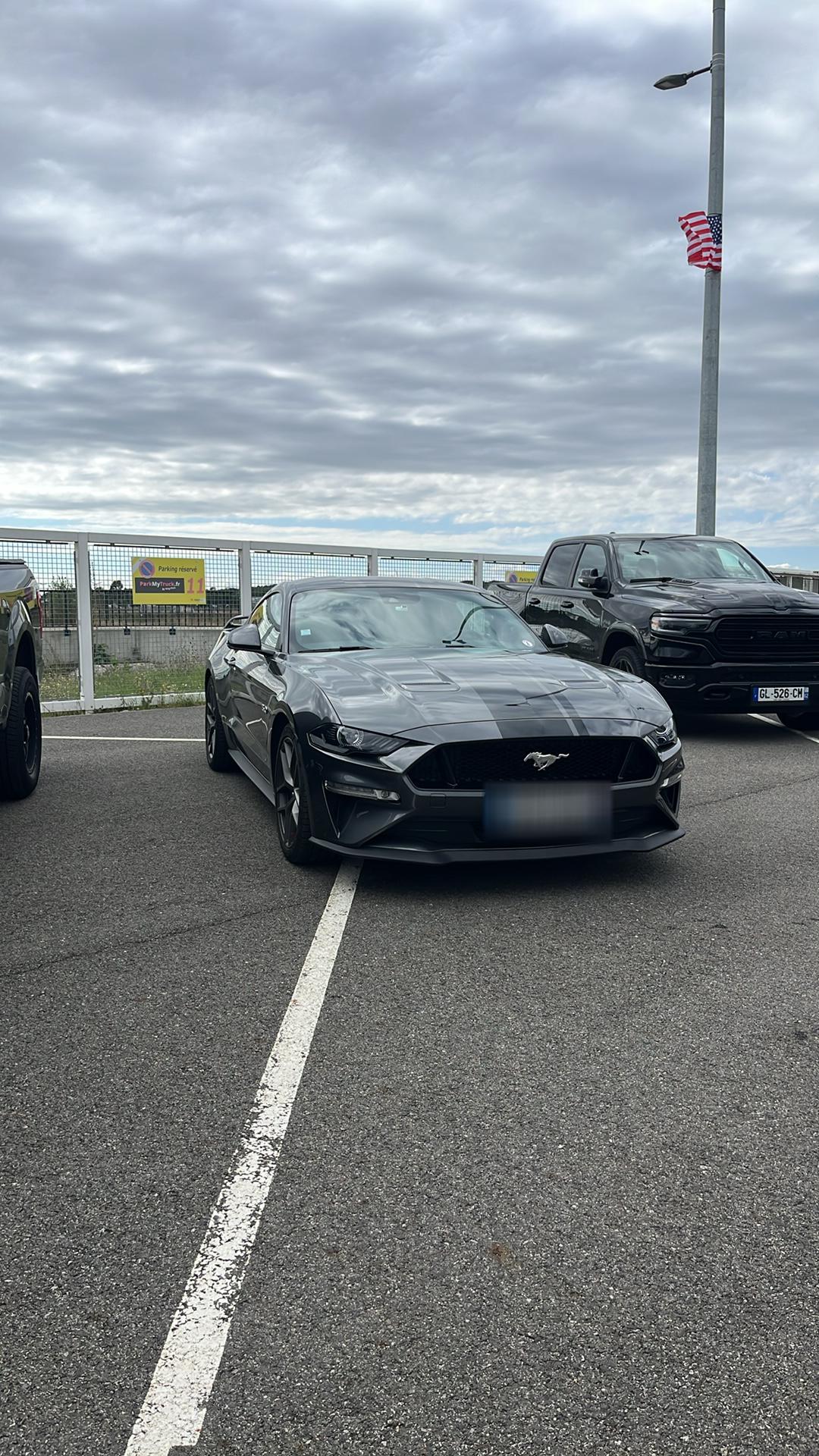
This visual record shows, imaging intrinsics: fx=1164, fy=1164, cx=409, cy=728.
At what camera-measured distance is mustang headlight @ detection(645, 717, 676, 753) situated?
17.2 ft

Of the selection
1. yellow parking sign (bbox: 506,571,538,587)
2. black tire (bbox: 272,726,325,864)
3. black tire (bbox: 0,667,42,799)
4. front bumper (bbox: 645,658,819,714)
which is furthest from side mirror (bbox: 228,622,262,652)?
yellow parking sign (bbox: 506,571,538,587)

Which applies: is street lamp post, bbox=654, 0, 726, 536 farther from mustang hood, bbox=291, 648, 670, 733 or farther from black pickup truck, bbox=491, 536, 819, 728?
mustang hood, bbox=291, 648, 670, 733

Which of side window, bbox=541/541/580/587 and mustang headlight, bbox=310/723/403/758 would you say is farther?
side window, bbox=541/541/580/587

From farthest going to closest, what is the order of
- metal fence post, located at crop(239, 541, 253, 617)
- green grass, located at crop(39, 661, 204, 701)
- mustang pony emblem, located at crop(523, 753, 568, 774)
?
metal fence post, located at crop(239, 541, 253, 617)
green grass, located at crop(39, 661, 204, 701)
mustang pony emblem, located at crop(523, 753, 568, 774)

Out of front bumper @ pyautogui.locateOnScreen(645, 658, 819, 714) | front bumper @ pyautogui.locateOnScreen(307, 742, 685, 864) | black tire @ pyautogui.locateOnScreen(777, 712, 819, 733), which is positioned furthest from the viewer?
black tire @ pyautogui.locateOnScreen(777, 712, 819, 733)

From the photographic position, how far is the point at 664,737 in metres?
5.32

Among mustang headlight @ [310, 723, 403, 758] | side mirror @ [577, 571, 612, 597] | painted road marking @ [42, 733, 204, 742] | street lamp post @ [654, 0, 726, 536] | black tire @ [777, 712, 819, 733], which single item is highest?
street lamp post @ [654, 0, 726, 536]

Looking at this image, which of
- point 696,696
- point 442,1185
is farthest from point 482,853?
point 696,696

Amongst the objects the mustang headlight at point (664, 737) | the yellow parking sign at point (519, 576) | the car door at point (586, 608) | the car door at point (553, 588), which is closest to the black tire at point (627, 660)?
the car door at point (586, 608)

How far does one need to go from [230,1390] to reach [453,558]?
47.9ft

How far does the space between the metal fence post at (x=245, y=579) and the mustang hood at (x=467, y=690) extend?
8.10 m

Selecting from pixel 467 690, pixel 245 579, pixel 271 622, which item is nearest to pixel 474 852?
pixel 467 690

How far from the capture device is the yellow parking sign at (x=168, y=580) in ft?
43.2

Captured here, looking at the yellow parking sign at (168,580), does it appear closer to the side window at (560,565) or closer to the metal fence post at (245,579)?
the metal fence post at (245,579)
